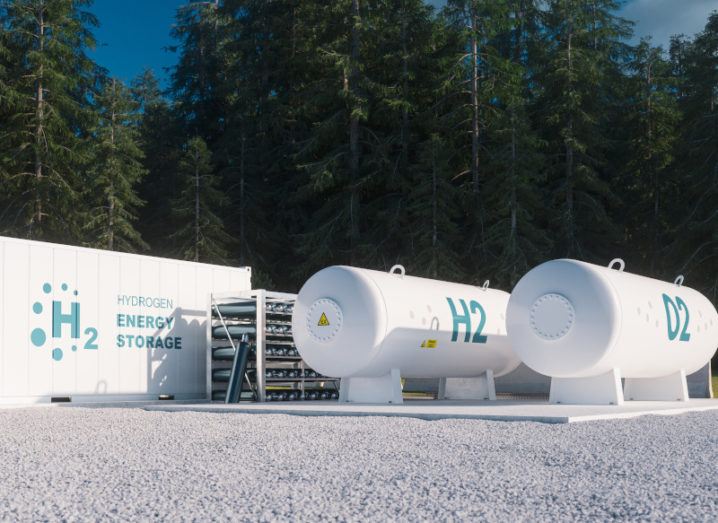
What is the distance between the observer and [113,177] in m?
28.8

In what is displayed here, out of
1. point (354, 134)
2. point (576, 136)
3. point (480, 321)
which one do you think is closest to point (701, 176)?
point (576, 136)

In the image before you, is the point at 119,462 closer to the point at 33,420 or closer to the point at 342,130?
the point at 33,420

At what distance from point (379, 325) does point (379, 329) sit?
0.06 meters

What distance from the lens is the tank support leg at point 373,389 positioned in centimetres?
1255

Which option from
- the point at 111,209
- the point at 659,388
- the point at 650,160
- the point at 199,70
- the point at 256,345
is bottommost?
the point at 659,388

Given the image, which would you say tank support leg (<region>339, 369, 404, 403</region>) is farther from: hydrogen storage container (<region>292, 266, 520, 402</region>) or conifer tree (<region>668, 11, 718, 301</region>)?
conifer tree (<region>668, 11, 718, 301</region>)

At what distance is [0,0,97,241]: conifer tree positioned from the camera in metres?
27.8

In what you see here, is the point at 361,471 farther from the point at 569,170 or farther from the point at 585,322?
the point at 569,170

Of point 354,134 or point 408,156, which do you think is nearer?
point 354,134

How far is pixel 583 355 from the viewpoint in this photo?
36.2 feet

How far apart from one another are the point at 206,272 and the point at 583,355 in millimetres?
7282

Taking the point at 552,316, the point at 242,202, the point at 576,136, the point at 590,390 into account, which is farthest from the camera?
the point at 242,202

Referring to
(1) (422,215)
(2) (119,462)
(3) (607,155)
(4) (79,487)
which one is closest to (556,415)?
(2) (119,462)

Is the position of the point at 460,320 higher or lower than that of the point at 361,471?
higher
